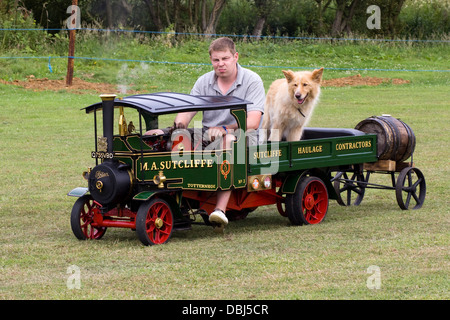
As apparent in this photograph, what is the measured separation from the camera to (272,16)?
1549 inches

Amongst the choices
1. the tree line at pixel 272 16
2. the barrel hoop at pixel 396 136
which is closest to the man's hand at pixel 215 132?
the barrel hoop at pixel 396 136

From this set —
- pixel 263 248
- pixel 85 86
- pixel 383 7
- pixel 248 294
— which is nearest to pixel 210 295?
pixel 248 294

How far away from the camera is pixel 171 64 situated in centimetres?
2766

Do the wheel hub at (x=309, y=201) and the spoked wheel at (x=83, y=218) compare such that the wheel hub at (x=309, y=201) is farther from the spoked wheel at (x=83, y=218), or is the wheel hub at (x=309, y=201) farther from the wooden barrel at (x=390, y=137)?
the spoked wheel at (x=83, y=218)

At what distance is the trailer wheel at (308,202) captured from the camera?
336 inches

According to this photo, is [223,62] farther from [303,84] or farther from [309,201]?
[309,201]

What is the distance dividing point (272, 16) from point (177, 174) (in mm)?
33007

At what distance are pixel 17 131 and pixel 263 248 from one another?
11952 mm

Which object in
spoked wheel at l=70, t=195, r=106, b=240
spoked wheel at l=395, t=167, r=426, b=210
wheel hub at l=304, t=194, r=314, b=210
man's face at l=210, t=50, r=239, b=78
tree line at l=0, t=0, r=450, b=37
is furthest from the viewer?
tree line at l=0, t=0, r=450, b=37

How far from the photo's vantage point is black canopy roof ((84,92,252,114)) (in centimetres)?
723

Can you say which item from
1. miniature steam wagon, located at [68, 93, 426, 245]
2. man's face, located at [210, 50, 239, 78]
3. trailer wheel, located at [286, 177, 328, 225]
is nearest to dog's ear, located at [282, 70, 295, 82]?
miniature steam wagon, located at [68, 93, 426, 245]

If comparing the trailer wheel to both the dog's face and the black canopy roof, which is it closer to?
the dog's face

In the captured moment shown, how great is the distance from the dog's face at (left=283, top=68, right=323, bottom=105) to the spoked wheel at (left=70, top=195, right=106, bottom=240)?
2991 millimetres

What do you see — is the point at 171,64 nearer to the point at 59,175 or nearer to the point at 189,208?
the point at 59,175
